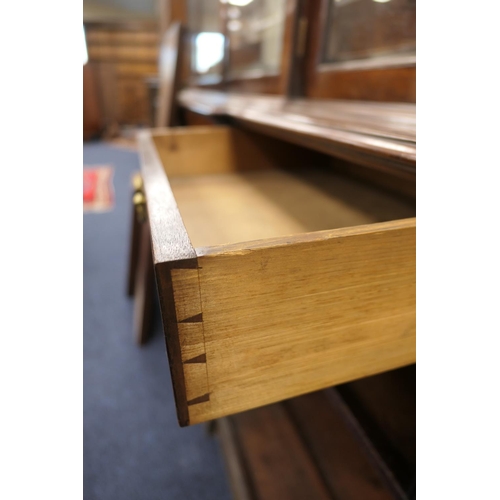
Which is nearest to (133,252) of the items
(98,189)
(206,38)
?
(206,38)

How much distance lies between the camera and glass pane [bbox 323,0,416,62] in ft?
2.04

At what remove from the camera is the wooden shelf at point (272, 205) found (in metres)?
0.57

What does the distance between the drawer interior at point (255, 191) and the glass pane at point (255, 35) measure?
14.0 inches

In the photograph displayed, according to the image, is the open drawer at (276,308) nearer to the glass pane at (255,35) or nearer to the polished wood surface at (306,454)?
the polished wood surface at (306,454)

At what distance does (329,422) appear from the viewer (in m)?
0.80

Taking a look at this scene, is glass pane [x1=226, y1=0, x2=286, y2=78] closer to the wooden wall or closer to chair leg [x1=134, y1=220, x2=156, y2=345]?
chair leg [x1=134, y1=220, x2=156, y2=345]

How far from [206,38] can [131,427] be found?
1995 mm

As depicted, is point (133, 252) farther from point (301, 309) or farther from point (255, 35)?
point (301, 309)

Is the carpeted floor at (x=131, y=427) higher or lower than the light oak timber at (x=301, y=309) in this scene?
lower

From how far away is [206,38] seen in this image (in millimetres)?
2062

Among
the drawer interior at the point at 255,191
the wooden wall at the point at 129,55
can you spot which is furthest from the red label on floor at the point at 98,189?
the wooden wall at the point at 129,55

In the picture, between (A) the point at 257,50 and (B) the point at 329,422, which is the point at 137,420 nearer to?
(B) the point at 329,422
